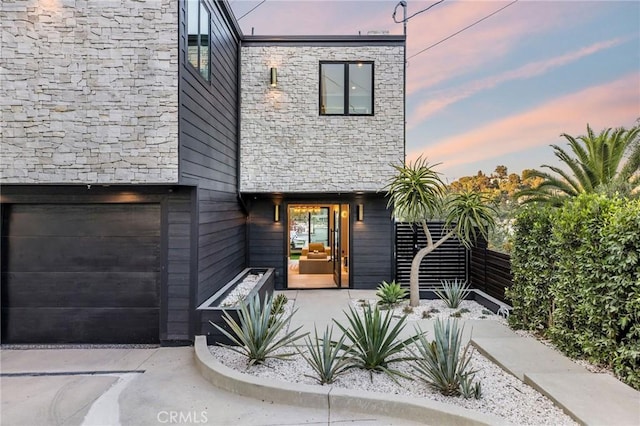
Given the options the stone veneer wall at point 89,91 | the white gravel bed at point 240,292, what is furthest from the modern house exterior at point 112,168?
the white gravel bed at point 240,292

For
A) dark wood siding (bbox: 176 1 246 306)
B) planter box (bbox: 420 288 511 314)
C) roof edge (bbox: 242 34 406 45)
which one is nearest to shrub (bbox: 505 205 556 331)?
planter box (bbox: 420 288 511 314)

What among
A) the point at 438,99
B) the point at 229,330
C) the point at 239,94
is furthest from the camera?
the point at 438,99

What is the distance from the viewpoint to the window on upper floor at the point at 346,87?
7.92 m

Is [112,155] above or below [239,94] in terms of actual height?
below

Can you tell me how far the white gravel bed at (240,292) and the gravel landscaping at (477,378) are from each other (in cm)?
93

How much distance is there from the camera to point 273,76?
770 centimetres

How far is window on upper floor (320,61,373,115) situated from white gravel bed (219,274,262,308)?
408 centimetres

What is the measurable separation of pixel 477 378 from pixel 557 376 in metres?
0.74

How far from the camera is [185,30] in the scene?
15.2 ft

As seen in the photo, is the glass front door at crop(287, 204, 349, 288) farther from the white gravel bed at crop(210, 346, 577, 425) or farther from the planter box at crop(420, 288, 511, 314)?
the white gravel bed at crop(210, 346, 577, 425)

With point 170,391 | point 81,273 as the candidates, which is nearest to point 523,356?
point 170,391

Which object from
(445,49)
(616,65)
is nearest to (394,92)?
(445,49)

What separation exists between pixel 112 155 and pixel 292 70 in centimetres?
470

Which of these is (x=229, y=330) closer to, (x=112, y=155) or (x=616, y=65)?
(x=112, y=155)
